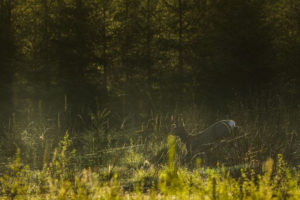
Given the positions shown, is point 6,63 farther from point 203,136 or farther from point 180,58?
point 203,136

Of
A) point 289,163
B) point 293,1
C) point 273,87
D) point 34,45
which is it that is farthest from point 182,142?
point 293,1

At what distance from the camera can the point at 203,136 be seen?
9.21 meters

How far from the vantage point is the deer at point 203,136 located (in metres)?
9.05

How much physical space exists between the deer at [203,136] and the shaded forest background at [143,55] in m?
8.29

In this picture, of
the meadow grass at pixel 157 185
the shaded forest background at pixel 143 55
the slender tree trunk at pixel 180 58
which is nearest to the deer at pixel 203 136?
the meadow grass at pixel 157 185

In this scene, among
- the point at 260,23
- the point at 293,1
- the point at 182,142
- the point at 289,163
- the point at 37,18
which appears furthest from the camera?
the point at 293,1

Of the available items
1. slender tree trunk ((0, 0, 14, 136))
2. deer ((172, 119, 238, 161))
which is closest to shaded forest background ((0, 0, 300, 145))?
slender tree trunk ((0, 0, 14, 136))

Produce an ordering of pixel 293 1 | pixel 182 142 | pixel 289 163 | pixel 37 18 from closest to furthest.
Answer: pixel 289 163 < pixel 182 142 < pixel 37 18 < pixel 293 1

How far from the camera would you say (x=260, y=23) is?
60.6 feet

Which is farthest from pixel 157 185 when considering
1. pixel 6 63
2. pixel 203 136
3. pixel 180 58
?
pixel 180 58

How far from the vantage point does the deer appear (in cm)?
905

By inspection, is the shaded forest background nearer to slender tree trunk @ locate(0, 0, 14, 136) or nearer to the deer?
slender tree trunk @ locate(0, 0, 14, 136)

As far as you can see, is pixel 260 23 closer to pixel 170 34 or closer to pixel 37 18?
pixel 170 34

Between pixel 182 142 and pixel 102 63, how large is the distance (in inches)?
422
